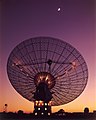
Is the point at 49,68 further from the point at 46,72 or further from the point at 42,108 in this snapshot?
the point at 42,108

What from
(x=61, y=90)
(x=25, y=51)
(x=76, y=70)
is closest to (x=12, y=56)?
(x=25, y=51)

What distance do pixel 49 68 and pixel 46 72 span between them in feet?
1.61

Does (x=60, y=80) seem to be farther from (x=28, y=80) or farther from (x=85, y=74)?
(x=85, y=74)

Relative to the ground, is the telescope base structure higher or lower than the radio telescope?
lower

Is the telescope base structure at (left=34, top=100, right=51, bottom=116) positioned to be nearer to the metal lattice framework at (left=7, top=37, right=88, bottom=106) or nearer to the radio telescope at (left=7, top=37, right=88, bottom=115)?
the radio telescope at (left=7, top=37, right=88, bottom=115)

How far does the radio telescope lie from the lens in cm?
1625

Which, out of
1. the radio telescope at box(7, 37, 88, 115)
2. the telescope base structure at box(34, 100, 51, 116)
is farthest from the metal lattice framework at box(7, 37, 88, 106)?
the telescope base structure at box(34, 100, 51, 116)

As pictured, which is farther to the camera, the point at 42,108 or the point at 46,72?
the point at 42,108

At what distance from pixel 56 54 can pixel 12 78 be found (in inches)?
99.7

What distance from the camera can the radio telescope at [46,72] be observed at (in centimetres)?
1625

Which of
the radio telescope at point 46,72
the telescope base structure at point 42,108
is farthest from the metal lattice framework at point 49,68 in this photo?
the telescope base structure at point 42,108

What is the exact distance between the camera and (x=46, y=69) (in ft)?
65.3

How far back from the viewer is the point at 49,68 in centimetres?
1950

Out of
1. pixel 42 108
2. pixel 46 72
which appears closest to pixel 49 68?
pixel 46 72
